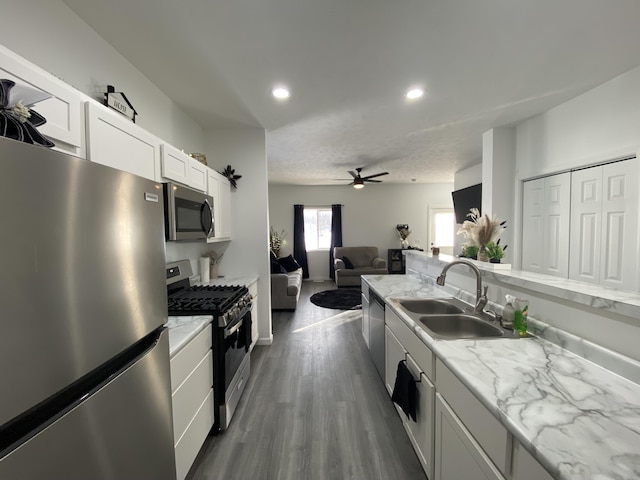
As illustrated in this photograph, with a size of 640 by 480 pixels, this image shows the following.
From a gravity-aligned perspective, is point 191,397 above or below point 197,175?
below

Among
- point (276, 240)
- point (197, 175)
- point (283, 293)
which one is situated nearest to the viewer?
point (197, 175)

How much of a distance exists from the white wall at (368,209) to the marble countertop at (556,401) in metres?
6.31

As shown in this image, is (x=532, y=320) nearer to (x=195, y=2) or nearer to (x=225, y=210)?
(x=195, y=2)

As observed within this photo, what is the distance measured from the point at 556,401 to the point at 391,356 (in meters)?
1.30

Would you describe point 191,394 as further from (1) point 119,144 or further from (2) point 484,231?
(2) point 484,231

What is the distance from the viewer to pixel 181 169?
203 cm

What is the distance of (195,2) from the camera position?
1.42m

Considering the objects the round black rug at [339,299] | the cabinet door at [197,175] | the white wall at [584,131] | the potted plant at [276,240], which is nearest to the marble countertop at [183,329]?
the cabinet door at [197,175]

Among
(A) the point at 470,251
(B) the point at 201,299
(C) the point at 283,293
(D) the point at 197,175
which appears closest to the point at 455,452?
(A) the point at 470,251

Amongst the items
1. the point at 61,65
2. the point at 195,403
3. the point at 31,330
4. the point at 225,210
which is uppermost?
the point at 61,65

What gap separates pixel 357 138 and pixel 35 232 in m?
3.52

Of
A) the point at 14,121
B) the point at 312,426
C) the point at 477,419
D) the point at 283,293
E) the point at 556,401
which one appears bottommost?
the point at 312,426

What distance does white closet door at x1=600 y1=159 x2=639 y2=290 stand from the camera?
224cm

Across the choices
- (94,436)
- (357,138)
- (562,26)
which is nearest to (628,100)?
(562,26)
